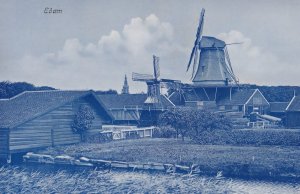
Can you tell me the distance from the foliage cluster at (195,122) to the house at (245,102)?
1467 centimetres

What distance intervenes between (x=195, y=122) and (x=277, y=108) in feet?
87.7

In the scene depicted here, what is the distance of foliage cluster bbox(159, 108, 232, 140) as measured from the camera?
29719mm

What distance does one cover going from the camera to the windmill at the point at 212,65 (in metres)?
42.9

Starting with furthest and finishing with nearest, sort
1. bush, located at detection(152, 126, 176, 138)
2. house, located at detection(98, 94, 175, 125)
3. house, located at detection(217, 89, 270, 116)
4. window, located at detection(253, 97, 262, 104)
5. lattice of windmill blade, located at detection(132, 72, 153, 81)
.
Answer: house, located at detection(98, 94, 175, 125)
window, located at detection(253, 97, 262, 104)
house, located at detection(217, 89, 270, 116)
lattice of windmill blade, located at detection(132, 72, 153, 81)
bush, located at detection(152, 126, 176, 138)

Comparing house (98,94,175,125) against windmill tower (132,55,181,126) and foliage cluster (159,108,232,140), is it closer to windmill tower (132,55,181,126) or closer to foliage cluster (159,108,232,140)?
windmill tower (132,55,181,126)

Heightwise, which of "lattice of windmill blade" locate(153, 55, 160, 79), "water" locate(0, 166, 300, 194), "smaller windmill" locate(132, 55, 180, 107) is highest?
"lattice of windmill blade" locate(153, 55, 160, 79)

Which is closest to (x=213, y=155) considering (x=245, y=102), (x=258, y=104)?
(x=245, y=102)

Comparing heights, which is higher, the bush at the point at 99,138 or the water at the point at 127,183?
the bush at the point at 99,138

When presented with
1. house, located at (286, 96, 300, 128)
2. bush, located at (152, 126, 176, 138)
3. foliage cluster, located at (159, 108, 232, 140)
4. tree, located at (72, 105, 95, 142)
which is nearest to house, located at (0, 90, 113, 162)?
tree, located at (72, 105, 95, 142)

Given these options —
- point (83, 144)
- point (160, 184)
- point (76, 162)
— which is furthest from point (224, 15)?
point (83, 144)

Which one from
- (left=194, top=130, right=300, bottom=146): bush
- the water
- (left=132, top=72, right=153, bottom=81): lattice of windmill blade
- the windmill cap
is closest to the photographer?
the water

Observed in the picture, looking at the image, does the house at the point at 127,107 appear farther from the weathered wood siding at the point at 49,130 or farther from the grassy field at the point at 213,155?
the grassy field at the point at 213,155

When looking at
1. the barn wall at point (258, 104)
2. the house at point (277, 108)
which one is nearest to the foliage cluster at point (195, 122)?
the barn wall at point (258, 104)

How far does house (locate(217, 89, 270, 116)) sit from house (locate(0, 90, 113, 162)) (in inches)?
776
